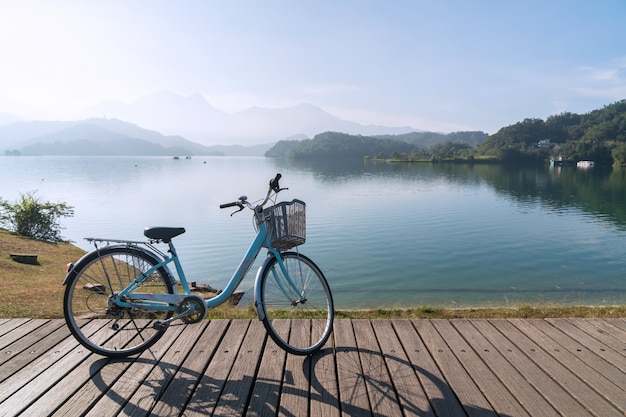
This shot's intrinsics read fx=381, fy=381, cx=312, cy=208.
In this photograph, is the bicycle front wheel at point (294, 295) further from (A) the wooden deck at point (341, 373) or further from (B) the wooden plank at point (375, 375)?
(B) the wooden plank at point (375, 375)

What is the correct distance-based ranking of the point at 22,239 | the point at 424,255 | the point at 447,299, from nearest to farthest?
the point at 447,299
the point at 22,239
the point at 424,255

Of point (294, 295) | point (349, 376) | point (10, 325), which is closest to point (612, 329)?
point (349, 376)

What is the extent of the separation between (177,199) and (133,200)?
147 inches

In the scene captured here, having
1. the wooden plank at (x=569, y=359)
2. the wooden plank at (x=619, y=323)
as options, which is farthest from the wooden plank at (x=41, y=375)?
the wooden plank at (x=619, y=323)

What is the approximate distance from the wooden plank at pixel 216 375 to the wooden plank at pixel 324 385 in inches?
26.2

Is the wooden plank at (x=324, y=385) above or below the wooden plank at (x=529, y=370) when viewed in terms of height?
above

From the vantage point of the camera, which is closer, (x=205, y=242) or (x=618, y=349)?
(x=618, y=349)

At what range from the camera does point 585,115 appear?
148875mm

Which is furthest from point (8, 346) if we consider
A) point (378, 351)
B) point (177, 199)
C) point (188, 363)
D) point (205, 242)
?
point (177, 199)

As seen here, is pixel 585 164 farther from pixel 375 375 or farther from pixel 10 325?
pixel 10 325

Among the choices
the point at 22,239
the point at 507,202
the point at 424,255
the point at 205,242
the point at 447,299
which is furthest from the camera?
the point at 507,202

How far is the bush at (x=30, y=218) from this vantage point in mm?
14914

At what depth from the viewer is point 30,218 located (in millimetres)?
15086

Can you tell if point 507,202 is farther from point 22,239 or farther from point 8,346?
point 8,346
